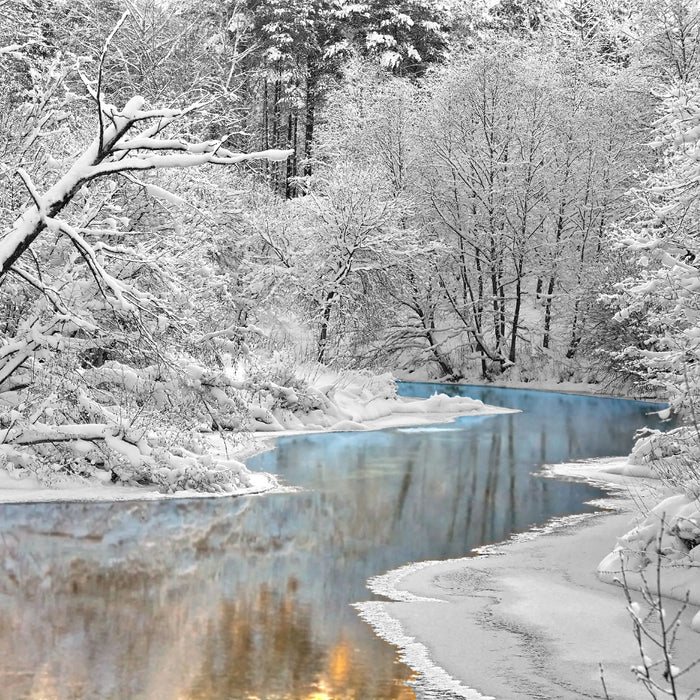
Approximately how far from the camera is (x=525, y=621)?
8.25m

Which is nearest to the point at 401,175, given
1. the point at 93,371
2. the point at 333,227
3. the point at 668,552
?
the point at 333,227

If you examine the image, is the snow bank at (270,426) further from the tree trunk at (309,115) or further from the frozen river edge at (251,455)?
the tree trunk at (309,115)

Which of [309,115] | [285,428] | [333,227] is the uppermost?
[309,115]

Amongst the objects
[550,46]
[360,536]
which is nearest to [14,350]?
[360,536]

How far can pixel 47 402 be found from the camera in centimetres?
1346

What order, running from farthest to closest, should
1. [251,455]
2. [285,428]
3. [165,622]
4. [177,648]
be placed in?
[285,428] < [251,455] < [165,622] < [177,648]

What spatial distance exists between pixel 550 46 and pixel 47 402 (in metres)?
39.1

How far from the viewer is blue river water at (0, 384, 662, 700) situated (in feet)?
22.2

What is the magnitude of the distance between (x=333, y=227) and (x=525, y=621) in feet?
83.1

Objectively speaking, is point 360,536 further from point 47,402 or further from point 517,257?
point 517,257

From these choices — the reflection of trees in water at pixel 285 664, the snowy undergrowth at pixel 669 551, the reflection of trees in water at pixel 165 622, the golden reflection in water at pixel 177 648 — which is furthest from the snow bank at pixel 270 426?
the snowy undergrowth at pixel 669 551

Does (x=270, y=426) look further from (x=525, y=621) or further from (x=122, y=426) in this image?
(x=525, y=621)

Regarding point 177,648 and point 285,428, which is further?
point 285,428

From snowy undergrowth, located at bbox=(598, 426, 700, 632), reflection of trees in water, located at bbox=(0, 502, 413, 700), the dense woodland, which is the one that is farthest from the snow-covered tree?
snowy undergrowth, located at bbox=(598, 426, 700, 632)
